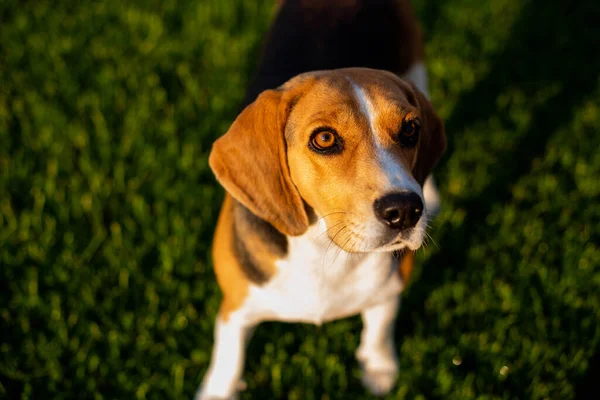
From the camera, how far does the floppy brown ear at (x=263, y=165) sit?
2.85m

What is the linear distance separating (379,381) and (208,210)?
66.9 inches

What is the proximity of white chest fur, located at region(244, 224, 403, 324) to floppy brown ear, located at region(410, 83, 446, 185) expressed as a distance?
17.7 inches

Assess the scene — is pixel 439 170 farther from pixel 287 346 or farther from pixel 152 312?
pixel 152 312

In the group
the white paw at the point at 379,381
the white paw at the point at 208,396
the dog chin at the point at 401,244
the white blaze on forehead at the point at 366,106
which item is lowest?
the white paw at the point at 208,396

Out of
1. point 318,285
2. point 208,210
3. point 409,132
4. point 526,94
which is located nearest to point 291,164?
point 409,132

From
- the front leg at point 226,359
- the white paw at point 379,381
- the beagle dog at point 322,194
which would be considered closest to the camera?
the beagle dog at point 322,194

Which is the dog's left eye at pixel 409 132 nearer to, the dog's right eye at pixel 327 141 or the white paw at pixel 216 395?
the dog's right eye at pixel 327 141

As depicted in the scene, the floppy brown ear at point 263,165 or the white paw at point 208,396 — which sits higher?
the floppy brown ear at point 263,165

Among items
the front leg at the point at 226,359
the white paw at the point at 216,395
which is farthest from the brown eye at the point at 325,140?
the white paw at the point at 216,395

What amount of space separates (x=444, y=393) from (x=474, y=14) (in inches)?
170

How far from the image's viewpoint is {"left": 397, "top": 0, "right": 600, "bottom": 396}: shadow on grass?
14.8ft

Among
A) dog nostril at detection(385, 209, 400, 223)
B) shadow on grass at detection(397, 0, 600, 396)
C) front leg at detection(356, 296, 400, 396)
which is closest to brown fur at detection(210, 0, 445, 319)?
dog nostril at detection(385, 209, 400, 223)

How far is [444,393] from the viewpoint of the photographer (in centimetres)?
375

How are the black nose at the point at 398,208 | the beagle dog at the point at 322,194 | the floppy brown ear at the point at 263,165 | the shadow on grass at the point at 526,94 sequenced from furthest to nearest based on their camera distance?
the shadow on grass at the point at 526,94 < the floppy brown ear at the point at 263,165 < the beagle dog at the point at 322,194 < the black nose at the point at 398,208
